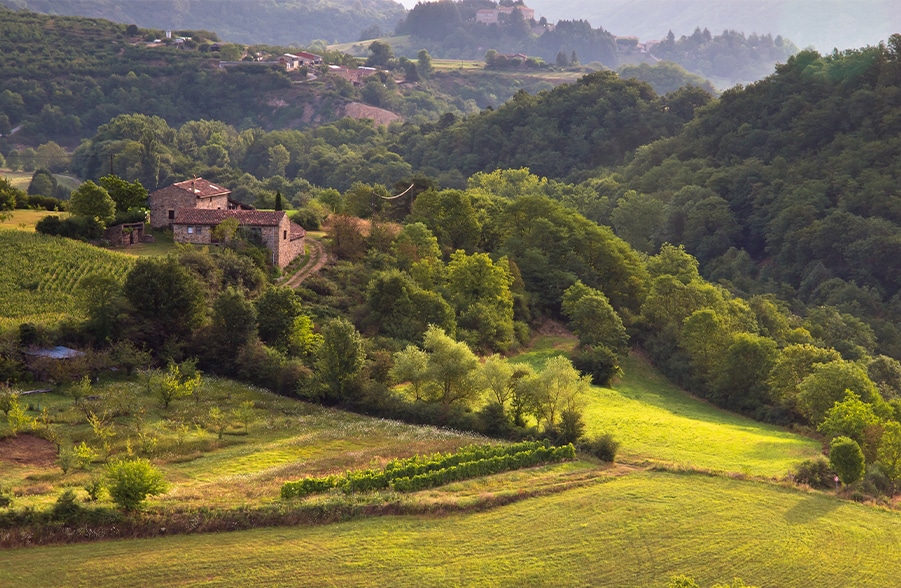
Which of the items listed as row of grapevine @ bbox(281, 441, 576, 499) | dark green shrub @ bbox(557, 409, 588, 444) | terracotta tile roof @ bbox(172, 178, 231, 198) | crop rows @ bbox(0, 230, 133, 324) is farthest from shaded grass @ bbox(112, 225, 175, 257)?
dark green shrub @ bbox(557, 409, 588, 444)

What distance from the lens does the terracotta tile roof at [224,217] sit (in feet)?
238

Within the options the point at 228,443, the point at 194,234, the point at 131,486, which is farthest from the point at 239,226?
the point at 131,486

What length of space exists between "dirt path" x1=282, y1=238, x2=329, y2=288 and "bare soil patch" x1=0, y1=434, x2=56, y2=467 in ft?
96.2

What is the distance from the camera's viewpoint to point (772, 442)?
5641 cm

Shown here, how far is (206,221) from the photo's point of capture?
72.5 m

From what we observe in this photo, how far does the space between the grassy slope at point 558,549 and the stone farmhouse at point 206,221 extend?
125 feet

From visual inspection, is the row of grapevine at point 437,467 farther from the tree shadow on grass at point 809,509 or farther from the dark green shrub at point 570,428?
the tree shadow on grass at point 809,509

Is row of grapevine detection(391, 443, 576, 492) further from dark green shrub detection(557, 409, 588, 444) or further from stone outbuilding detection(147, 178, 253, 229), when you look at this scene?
stone outbuilding detection(147, 178, 253, 229)

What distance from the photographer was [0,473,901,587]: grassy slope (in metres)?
32.9

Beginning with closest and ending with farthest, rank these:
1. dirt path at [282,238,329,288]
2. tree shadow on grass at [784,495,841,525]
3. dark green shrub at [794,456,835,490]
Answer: tree shadow on grass at [784,495,841,525] < dark green shrub at [794,456,835,490] < dirt path at [282,238,329,288]

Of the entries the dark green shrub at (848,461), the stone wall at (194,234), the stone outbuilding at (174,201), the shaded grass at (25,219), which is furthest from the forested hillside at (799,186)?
the shaded grass at (25,219)

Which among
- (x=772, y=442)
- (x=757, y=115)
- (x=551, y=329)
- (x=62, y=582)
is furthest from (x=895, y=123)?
(x=62, y=582)

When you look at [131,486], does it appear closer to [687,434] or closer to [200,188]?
[687,434]

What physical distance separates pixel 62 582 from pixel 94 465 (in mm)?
10762
